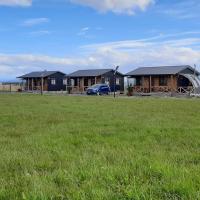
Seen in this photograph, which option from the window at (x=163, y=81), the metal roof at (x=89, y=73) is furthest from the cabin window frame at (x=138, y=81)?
the metal roof at (x=89, y=73)

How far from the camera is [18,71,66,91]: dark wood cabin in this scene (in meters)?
79.5

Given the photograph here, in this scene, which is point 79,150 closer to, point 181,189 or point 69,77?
point 181,189

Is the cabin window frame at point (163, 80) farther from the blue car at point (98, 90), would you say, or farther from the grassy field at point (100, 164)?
the grassy field at point (100, 164)

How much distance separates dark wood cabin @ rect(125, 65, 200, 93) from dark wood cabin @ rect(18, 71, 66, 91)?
16612 mm

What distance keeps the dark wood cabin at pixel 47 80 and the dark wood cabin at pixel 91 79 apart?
272 centimetres

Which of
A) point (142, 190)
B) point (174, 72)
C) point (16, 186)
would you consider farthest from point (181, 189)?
point (174, 72)

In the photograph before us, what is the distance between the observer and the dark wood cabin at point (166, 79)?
61.3m

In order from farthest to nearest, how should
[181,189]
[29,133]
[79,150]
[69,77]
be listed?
[69,77] → [29,133] → [79,150] → [181,189]

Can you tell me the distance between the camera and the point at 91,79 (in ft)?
245

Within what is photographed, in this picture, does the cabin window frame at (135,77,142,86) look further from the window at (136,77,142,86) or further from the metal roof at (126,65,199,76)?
the metal roof at (126,65,199,76)

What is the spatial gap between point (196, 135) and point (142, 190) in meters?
6.50

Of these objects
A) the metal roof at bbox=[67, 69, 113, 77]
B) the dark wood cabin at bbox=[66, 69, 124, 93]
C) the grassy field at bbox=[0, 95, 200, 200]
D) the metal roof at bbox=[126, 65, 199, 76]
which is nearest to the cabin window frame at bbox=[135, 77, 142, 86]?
the metal roof at bbox=[126, 65, 199, 76]

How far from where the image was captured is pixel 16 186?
5.99 metres

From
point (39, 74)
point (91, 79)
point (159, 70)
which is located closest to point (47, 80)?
point (39, 74)
